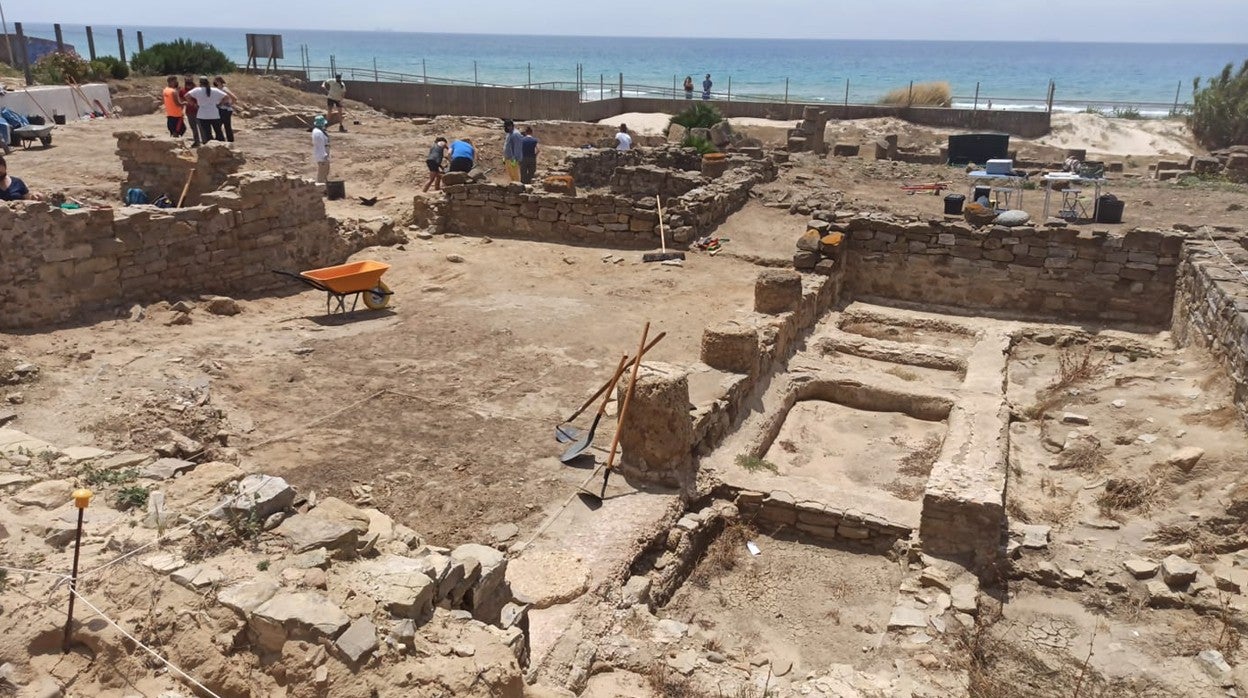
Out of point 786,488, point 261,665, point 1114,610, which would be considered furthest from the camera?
point 786,488

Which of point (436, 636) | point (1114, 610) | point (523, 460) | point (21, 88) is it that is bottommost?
point (1114, 610)

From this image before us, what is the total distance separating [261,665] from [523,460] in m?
4.03

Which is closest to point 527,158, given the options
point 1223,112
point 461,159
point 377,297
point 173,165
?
point 461,159

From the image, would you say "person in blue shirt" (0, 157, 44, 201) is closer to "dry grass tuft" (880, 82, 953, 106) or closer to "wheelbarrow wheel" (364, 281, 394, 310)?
"wheelbarrow wheel" (364, 281, 394, 310)

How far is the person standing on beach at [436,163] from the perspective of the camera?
18031 millimetres

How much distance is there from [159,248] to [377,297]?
2707mm

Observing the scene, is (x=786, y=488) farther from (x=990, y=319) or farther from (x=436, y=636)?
(x=990, y=319)

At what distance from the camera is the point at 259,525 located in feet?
16.3

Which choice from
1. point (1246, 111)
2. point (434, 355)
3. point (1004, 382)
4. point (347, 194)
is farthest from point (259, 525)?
point (1246, 111)

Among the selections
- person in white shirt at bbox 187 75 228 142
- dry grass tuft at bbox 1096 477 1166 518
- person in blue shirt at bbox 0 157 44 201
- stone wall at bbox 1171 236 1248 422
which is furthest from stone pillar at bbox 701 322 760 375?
person in white shirt at bbox 187 75 228 142

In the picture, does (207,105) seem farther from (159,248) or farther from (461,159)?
(159,248)

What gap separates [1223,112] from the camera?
34.2 metres

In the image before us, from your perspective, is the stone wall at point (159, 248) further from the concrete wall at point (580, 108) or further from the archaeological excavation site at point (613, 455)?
the concrete wall at point (580, 108)

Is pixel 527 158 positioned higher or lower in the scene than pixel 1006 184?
higher
